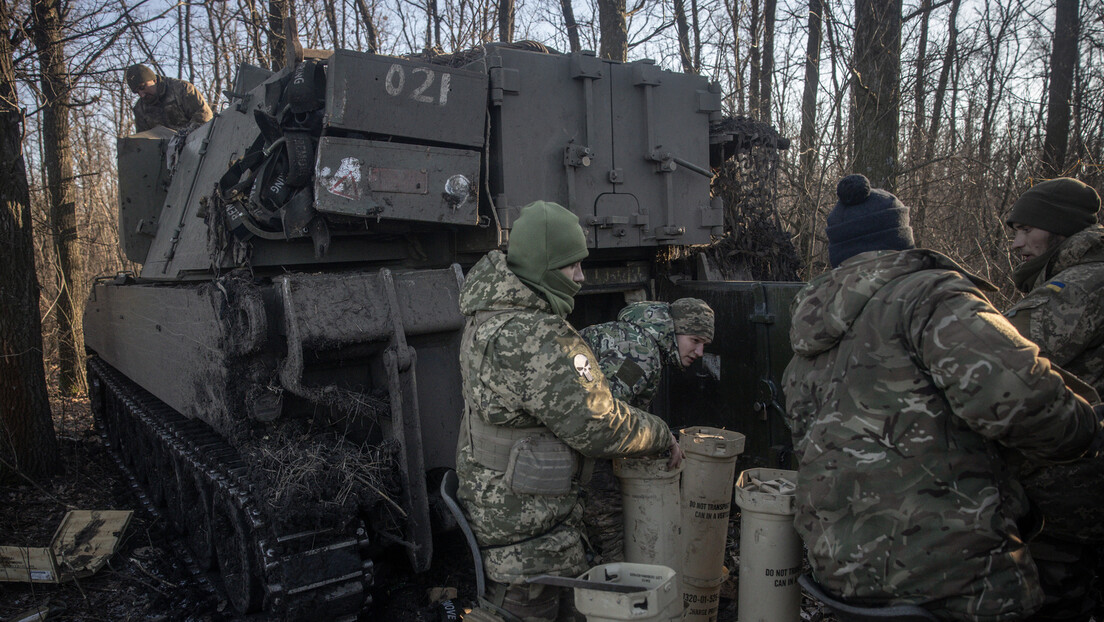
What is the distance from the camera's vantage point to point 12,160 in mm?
6520

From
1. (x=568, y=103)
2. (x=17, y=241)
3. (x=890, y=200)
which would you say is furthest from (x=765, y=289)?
(x=17, y=241)

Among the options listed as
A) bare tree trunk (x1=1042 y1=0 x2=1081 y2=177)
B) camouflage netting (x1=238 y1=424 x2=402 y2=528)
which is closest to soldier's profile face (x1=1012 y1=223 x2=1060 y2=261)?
camouflage netting (x1=238 y1=424 x2=402 y2=528)

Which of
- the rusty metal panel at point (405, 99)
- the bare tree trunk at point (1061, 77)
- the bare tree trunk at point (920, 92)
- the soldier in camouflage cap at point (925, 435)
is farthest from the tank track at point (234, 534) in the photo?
the bare tree trunk at point (1061, 77)

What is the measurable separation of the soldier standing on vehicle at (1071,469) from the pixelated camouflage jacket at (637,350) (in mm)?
1271

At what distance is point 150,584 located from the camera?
4.77 m

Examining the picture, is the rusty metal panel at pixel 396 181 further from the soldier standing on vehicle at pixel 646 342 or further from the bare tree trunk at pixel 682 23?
the bare tree trunk at pixel 682 23

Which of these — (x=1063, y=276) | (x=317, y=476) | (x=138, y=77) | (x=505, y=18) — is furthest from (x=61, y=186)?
(x=1063, y=276)

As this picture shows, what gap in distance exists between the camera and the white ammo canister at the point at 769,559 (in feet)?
8.18

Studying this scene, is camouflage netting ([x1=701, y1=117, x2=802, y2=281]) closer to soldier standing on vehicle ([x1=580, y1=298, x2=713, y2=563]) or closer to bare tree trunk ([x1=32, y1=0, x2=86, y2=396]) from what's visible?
soldier standing on vehicle ([x1=580, y1=298, x2=713, y2=563])

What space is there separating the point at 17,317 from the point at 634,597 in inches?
258

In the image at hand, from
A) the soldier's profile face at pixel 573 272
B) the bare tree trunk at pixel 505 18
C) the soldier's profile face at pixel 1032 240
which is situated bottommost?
the soldier's profile face at pixel 573 272

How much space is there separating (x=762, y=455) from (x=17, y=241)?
628 centimetres

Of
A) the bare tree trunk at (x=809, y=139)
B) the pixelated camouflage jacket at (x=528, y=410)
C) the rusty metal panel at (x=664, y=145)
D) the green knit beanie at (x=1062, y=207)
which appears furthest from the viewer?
the bare tree trunk at (x=809, y=139)

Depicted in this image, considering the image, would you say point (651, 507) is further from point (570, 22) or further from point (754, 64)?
point (570, 22)
